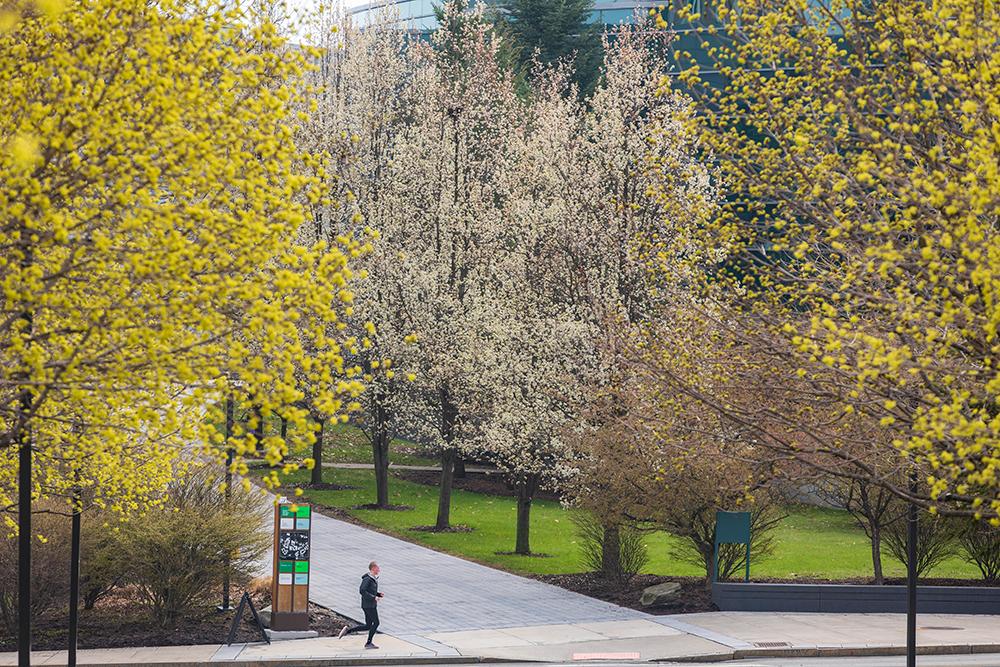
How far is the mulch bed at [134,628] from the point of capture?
2030 cm

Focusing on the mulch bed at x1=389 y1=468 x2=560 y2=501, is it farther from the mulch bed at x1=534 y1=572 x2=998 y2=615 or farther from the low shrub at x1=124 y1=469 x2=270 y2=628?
the low shrub at x1=124 y1=469 x2=270 y2=628

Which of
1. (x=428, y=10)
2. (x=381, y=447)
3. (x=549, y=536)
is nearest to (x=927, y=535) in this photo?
(x=549, y=536)

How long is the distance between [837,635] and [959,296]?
11.8m

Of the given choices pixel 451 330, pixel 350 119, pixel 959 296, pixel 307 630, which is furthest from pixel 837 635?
pixel 350 119

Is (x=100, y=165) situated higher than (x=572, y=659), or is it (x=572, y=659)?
(x=100, y=165)

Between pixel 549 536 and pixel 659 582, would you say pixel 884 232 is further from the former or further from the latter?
pixel 549 536

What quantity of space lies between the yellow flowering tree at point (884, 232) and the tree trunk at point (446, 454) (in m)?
16.7

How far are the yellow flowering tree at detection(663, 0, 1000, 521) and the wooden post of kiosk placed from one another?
8663 mm

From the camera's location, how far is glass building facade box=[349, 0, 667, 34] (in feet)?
159

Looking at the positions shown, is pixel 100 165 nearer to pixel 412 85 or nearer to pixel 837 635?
pixel 837 635

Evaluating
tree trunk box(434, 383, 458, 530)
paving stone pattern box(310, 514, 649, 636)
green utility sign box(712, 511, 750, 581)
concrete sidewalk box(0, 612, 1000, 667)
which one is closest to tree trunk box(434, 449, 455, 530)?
tree trunk box(434, 383, 458, 530)

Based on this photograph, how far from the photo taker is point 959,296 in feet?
37.2

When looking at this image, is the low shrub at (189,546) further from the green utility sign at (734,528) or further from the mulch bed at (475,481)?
the mulch bed at (475,481)

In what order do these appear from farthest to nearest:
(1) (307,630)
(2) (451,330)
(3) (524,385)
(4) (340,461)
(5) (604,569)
Result: 1. (4) (340,461)
2. (2) (451,330)
3. (3) (524,385)
4. (5) (604,569)
5. (1) (307,630)
